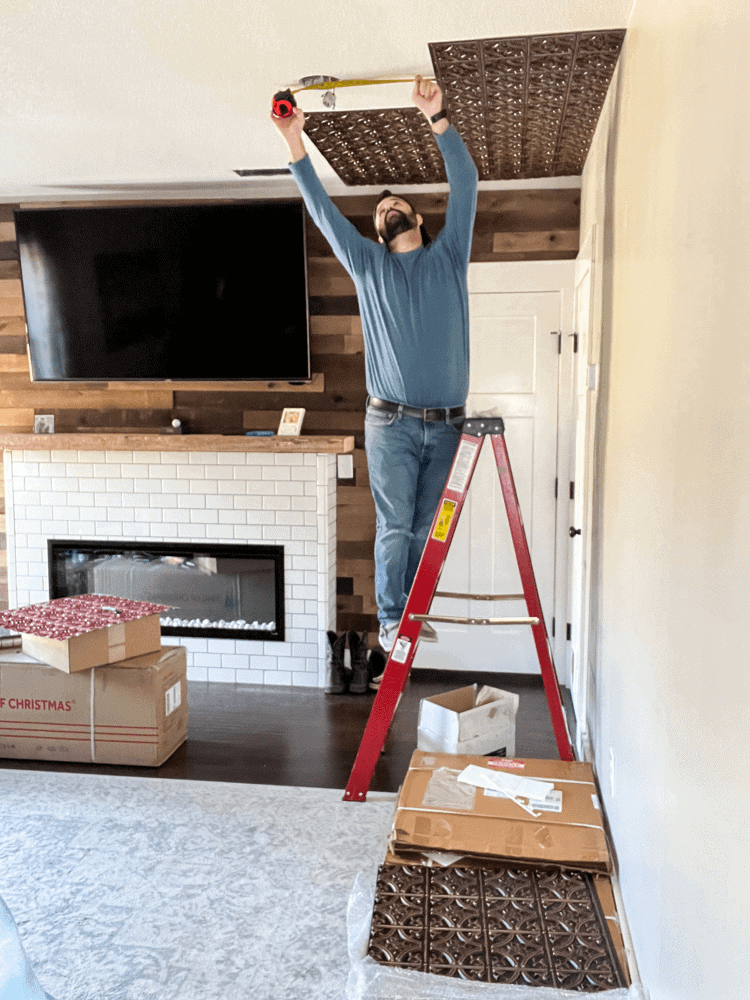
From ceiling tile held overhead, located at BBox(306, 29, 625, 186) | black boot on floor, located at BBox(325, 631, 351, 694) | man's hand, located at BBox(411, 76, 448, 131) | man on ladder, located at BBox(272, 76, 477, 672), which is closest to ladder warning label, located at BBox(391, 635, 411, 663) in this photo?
man on ladder, located at BBox(272, 76, 477, 672)

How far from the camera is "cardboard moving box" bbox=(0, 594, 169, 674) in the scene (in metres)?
3.21

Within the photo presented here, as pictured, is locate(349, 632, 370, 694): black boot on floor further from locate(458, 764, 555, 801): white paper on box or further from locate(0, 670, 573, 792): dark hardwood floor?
locate(458, 764, 555, 801): white paper on box

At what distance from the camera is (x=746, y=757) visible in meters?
1.01

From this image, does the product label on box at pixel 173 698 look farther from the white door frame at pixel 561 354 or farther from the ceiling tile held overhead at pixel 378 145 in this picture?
the ceiling tile held overhead at pixel 378 145

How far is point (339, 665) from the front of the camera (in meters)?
4.31

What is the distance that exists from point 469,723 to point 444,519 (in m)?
0.72

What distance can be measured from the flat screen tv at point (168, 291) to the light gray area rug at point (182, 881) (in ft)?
7.27

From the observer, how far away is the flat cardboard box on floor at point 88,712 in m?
3.28

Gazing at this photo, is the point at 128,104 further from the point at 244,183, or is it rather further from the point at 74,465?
the point at 74,465

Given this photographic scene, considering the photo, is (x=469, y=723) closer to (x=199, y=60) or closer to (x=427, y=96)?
(x=427, y=96)

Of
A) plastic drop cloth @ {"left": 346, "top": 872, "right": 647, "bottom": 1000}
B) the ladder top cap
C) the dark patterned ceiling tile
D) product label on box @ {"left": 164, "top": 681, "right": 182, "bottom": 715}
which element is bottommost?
product label on box @ {"left": 164, "top": 681, "right": 182, "bottom": 715}

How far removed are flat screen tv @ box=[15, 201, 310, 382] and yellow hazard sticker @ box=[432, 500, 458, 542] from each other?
1897mm

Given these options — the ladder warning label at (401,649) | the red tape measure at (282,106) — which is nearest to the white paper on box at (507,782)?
the ladder warning label at (401,649)

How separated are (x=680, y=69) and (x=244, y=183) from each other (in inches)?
127
